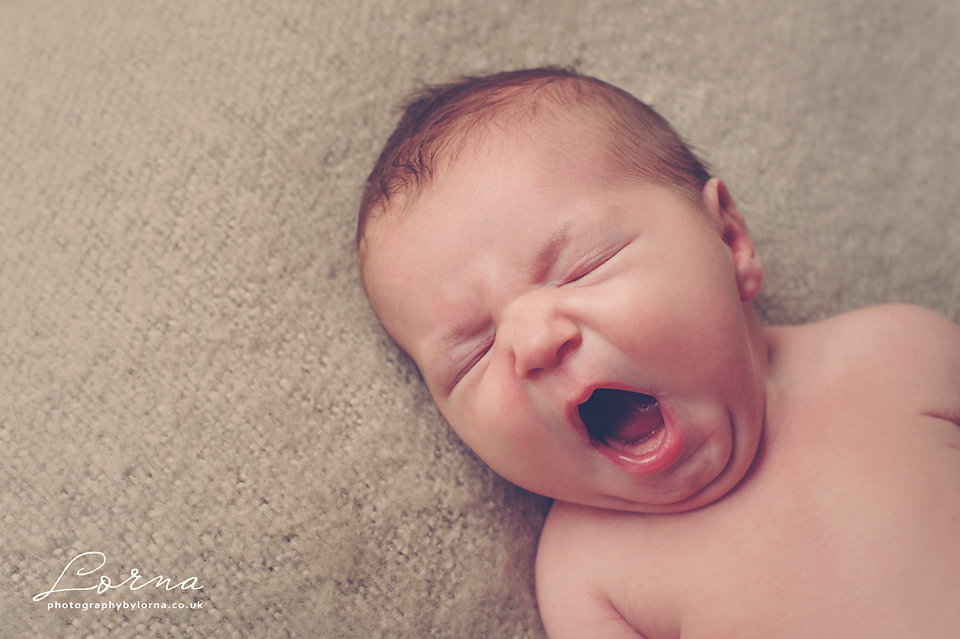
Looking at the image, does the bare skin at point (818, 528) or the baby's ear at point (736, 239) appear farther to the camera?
the baby's ear at point (736, 239)

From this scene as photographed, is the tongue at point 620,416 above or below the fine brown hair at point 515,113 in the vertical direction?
below

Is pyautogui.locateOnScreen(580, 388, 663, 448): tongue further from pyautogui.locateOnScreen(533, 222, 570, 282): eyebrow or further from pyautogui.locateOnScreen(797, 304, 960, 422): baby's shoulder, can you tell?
pyautogui.locateOnScreen(797, 304, 960, 422): baby's shoulder

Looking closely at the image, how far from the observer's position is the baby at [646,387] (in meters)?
0.69

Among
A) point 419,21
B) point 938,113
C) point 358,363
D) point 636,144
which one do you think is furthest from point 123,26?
point 938,113

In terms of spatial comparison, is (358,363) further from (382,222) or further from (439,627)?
(439,627)

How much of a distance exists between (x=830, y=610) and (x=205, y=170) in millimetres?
934

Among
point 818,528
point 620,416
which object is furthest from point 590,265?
point 818,528

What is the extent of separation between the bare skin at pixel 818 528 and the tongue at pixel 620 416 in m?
0.15

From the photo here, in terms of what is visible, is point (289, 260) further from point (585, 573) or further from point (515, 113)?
point (585, 573)

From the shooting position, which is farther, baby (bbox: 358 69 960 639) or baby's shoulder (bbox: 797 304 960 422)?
baby's shoulder (bbox: 797 304 960 422)

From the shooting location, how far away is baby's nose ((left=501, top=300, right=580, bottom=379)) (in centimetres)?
66

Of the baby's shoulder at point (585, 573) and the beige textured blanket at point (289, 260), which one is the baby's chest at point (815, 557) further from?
the beige textured blanket at point (289, 260)
